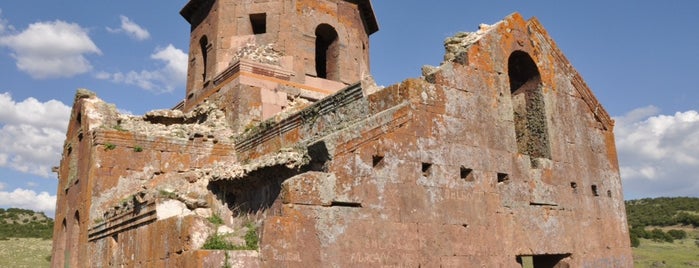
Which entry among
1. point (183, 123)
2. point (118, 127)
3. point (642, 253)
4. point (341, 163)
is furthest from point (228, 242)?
point (642, 253)

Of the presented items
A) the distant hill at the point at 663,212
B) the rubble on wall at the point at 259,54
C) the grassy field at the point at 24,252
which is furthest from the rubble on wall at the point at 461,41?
the distant hill at the point at 663,212

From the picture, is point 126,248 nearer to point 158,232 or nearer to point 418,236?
point 158,232

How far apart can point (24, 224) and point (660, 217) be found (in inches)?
1618

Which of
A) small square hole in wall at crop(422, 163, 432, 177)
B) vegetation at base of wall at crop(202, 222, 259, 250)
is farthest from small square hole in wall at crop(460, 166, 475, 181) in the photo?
vegetation at base of wall at crop(202, 222, 259, 250)

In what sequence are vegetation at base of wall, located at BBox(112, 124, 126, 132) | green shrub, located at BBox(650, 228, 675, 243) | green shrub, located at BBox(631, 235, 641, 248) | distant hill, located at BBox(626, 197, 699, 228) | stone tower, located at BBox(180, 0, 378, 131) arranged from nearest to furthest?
vegetation at base of wall, located at BBox(112, 124, 126, 132)
stone tower, located at BBox(180, 0, 378, 131)
green shrub, located at BBox(631, 235, 641, 248)
green shrub, located at BBox(650, 228, 675, 243)
distant hill, located at BBox(626, 197, 699, 228)

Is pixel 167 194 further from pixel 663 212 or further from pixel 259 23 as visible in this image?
pixel 663 212

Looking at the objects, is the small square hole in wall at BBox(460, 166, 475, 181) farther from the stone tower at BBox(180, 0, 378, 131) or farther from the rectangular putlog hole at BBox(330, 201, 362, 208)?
the stone tower at BBox(180, 0, 378, 131)

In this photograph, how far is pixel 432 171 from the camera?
22.8 feet

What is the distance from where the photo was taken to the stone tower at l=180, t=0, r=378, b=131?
10688 millimetres

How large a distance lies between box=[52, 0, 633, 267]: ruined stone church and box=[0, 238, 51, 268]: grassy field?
15.2m

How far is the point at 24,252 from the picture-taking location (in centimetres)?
2723

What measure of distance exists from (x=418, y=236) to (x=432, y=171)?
829 millimetres

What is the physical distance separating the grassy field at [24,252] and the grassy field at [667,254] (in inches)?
923

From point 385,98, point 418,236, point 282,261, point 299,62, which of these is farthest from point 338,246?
point 299,62
